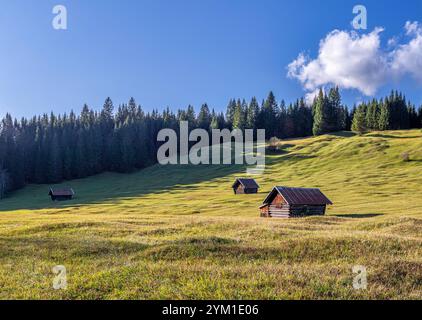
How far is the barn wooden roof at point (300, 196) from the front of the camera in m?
52.7

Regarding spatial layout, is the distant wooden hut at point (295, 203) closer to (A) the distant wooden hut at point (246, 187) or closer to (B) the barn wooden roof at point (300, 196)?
(B) the barn wooden roof at point (300, 196)

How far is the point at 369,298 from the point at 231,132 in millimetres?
156777

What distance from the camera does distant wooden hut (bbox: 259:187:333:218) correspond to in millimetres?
52625

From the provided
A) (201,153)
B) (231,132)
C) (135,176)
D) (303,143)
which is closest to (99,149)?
(135,176)

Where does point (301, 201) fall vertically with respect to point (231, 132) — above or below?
below

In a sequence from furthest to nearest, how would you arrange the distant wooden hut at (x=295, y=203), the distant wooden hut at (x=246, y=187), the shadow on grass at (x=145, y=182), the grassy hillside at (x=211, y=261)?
the shadow on grass at (x=145, y=182), the distant wooden hut at (x=246, y=187), the distant wooden hut at (x=295, y=203), the grassy hillside at (x=211, y=261)

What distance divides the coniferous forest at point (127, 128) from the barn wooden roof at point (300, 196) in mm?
98734

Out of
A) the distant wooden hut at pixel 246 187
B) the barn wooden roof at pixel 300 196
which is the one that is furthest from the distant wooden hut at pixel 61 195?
the barn wooden roof at pixel 300 196

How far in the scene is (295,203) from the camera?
52.1 meters

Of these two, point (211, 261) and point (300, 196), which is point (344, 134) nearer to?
point (300, 196)

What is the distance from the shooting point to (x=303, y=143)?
13938 cm

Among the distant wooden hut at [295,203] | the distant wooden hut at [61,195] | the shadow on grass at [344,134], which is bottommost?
the distant wooden hut at [61,195]
